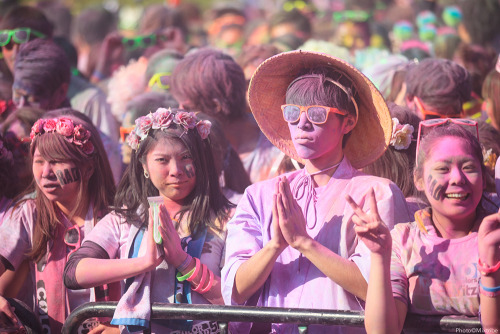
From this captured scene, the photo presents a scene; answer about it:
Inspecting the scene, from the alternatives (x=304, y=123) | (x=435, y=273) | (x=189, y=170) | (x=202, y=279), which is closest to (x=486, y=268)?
(x=435, y=273)

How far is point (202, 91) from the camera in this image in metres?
5.42

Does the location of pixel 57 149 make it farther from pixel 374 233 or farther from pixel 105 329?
pixel 374 233

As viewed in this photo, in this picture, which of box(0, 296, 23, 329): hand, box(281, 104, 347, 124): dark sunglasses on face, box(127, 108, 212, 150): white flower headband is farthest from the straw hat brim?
box(0, 296, 23, 329): hand

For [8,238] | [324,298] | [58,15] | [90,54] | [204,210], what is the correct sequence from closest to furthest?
[324,298] → [204,210] → [8,238] → [90,54] → [58,15]

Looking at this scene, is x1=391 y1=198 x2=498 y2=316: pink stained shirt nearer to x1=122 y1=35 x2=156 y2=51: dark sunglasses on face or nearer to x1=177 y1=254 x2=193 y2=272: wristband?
x1=177 y1=254 x2=193 y2=272: wristband

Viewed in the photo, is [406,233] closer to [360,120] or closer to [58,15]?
[360,120]

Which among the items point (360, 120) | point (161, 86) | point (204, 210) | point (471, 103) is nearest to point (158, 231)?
point (204, 210)

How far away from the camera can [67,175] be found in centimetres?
423

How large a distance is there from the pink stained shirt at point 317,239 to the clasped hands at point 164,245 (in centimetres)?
25

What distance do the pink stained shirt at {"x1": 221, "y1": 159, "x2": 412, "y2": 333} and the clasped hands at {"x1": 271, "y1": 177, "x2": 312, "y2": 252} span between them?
222mm

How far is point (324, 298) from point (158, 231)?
83 cm

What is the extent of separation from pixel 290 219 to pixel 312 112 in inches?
21.4

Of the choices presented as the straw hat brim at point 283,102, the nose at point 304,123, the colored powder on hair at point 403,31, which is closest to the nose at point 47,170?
the straw hat brim at point 283,102

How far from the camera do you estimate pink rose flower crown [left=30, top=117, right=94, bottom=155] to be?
4.27 meters
